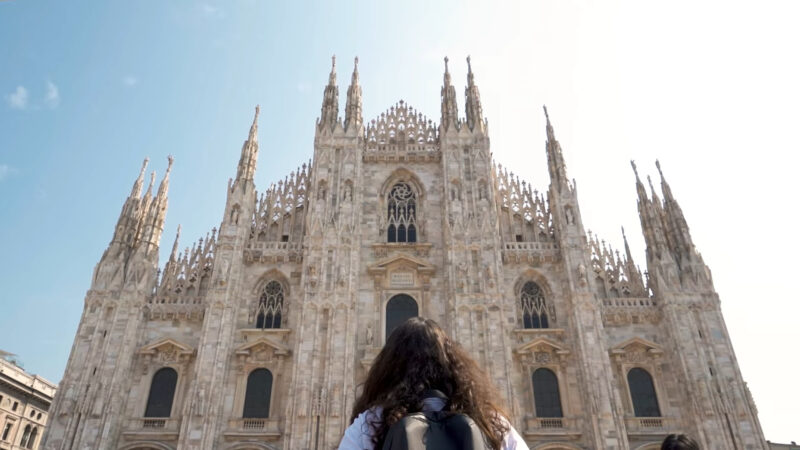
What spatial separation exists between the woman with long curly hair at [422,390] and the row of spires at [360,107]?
2572 cm

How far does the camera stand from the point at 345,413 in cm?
2075

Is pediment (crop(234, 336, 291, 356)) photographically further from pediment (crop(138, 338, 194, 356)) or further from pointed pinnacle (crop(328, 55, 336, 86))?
pointed pinnacle (crop(328, 55, 336, 86))

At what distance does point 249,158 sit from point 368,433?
2643 cm

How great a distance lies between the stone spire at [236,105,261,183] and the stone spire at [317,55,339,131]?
338 cm

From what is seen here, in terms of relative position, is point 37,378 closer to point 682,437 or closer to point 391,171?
point 391,171

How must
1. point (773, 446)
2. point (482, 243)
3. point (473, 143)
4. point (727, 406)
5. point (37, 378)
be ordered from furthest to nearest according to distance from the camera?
point (37, 378)
point (773, 446)
point (473, 143)
point (482, 243)
point (727, 406)

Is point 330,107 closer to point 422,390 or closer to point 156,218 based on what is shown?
point 156,218

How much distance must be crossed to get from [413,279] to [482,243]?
11.0 ft

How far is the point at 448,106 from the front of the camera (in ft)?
95.1

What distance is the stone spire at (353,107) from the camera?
28.3 m

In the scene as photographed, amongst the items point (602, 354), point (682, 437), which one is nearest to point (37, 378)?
point (602, 354)

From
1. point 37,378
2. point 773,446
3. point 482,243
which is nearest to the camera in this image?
point 482,243

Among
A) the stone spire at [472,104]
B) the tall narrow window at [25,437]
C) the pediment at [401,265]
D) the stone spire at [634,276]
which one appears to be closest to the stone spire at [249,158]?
the pediment at [401,265]

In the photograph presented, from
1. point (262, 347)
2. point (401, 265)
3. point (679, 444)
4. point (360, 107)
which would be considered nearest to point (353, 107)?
point (360, 107)
